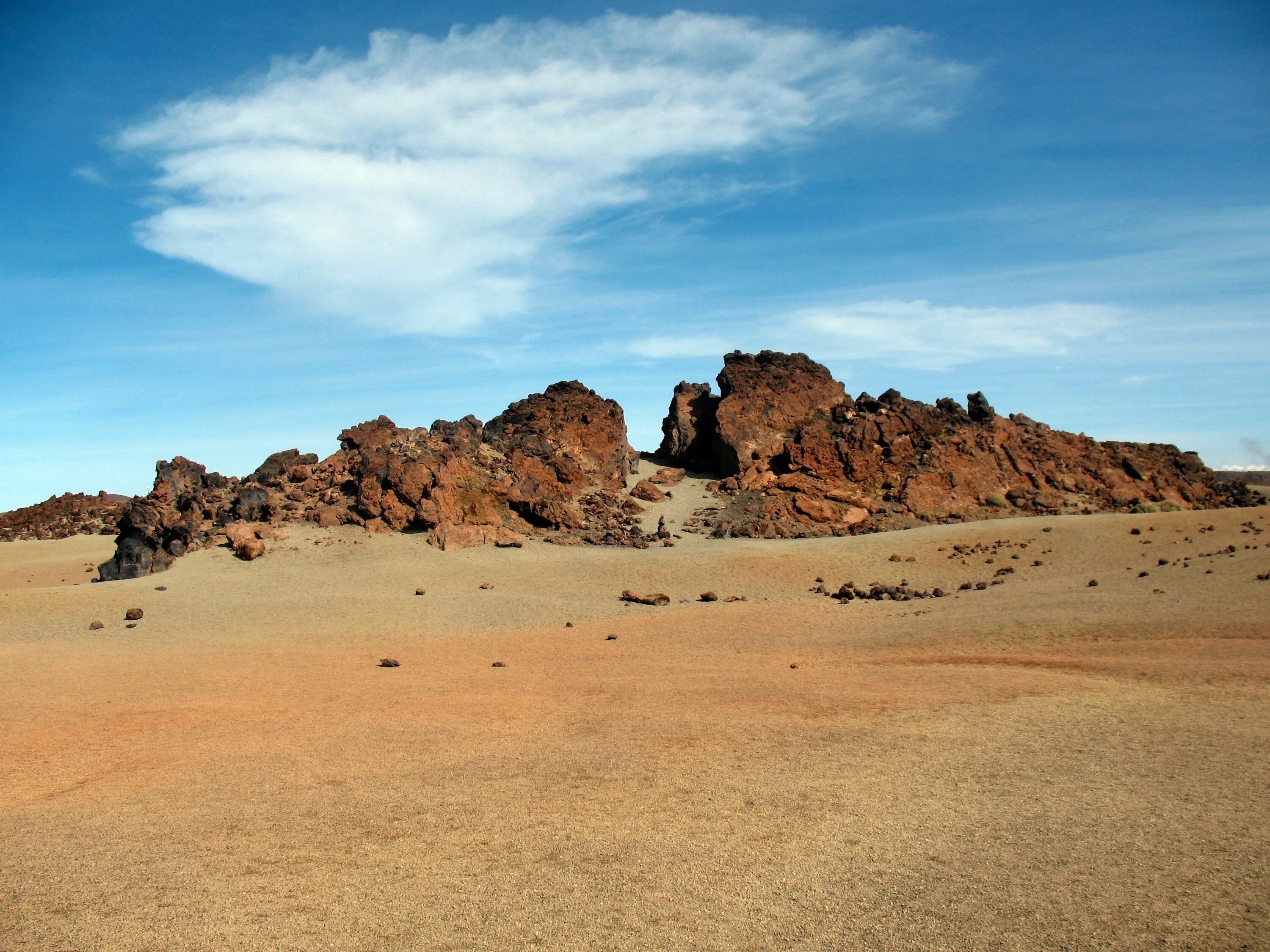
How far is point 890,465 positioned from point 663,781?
2617 cm

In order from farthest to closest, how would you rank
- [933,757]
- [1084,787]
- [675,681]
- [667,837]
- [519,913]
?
[675,681] → [933,757] → [1084,787] → [667,837] → [519,913]

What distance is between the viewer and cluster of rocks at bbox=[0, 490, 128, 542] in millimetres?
35688

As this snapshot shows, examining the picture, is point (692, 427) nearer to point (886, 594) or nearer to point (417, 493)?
point (417, 493)

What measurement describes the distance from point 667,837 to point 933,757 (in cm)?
289

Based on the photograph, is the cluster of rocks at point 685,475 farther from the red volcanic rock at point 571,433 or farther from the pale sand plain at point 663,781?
the pale sand plain at point 663,781

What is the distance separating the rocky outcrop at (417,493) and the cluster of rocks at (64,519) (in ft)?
42.6

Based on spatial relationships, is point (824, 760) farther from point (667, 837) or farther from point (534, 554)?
point (534, 554)

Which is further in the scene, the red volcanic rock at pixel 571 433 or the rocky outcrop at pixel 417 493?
the red volcanic rock at pixel 571 433

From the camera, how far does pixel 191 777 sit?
716 cm

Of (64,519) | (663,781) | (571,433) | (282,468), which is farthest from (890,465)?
(64,519)

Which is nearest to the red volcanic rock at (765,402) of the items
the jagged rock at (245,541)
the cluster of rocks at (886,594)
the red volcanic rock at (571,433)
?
the red volcanic rock at (571,433)

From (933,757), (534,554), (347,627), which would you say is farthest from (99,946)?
(534,554)

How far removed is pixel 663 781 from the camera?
267 inches

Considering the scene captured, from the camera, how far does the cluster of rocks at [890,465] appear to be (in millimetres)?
29344
